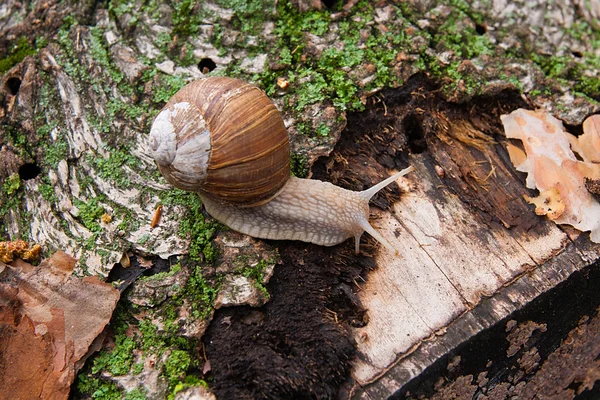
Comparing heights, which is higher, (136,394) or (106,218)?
(106,218)

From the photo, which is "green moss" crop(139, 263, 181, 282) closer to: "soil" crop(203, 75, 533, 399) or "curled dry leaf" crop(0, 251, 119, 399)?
"curled dry leaf" crop(0, 251, 119, 399)

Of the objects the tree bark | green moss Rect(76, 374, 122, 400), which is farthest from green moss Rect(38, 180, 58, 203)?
green moss Rect(76, 374, 122, 400)

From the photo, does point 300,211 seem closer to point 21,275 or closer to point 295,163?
point 295,163

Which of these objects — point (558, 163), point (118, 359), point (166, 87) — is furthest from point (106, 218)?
point (558, 163)

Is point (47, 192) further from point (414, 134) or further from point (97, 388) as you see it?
point (414, 134)

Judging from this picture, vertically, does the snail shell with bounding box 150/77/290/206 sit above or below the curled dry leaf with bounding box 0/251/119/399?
above

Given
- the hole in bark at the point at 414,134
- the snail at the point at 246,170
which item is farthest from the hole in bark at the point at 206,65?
the hole in bark at the point at 414,134

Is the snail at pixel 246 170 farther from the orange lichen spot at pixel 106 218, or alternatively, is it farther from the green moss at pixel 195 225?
the orange lichen spot at pixel 106 218
